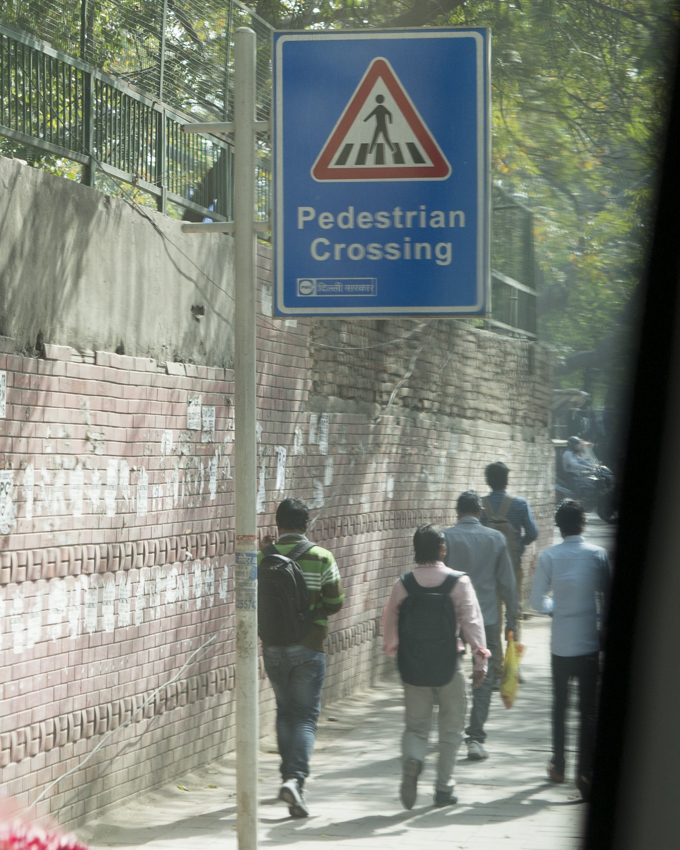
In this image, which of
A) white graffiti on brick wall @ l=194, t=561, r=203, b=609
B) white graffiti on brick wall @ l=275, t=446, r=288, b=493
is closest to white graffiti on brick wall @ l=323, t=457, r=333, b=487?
white graffiti on brick wall @ l=275, t=446, r=288, b=493

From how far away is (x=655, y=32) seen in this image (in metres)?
14.2

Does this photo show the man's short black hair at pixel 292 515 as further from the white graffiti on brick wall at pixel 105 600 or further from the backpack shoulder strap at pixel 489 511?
the backpack shoulder strap at pixel 489 511

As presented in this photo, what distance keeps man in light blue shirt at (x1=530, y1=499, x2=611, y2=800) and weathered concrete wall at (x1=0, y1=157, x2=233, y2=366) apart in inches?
107

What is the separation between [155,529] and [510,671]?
273 centimetres

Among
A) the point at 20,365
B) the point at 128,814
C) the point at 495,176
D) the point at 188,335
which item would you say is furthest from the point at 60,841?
the point at 495,176

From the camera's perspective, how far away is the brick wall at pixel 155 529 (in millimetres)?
5824

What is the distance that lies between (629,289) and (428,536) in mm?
28786

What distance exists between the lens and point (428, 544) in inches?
278

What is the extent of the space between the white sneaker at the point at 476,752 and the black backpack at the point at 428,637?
1534mm

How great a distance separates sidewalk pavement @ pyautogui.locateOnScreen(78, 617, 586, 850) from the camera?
634 centimetres

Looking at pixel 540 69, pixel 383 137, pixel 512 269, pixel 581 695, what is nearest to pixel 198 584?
pixel 581 695

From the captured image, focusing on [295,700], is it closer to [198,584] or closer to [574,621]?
[198,584]

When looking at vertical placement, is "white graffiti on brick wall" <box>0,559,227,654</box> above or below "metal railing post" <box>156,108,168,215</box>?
below

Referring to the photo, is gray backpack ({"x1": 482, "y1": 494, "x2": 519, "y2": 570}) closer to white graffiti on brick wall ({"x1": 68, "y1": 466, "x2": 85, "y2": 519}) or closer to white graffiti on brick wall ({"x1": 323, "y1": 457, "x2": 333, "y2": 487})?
white graffiti on brick wall ({"x1": 323, "y1": 457, "x2": 333, "y2": 487})
